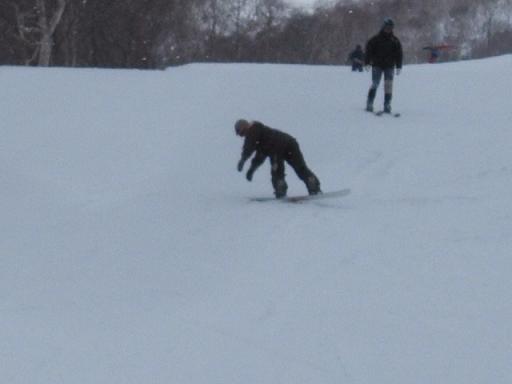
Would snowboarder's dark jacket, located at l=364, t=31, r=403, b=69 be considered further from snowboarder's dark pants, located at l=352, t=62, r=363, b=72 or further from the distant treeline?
the distant treeline

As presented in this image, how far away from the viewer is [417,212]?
9172mm

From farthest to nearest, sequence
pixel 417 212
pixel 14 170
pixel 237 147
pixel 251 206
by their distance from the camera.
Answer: pixel 237 147, pixel 14 170, pixel 251 206, pixel 417 212

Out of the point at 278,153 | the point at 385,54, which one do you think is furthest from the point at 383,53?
the point at 278,153

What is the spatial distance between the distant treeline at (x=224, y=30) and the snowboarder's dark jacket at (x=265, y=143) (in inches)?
793

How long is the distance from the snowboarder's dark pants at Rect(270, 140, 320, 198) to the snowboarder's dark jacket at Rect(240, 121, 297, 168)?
3cm

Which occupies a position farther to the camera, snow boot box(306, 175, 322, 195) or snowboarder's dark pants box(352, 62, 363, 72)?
snowboarder's dark pants box(352, 62, 363, 72)

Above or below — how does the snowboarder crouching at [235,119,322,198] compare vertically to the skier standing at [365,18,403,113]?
below

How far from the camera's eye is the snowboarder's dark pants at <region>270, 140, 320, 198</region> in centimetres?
1036

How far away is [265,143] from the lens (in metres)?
10.3

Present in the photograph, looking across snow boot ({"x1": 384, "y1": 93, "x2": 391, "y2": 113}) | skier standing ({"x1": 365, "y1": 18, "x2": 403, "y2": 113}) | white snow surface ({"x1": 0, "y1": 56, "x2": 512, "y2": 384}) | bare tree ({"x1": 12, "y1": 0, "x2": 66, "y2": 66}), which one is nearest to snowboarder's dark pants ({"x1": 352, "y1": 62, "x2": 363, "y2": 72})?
white snow surface ({"x1": 0, "y1": 56, "x2": 512, "y2": 384})

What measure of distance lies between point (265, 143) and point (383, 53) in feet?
18.1

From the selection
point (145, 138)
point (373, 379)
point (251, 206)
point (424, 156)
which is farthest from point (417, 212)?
point (145, 138)

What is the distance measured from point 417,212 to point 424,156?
3748mm

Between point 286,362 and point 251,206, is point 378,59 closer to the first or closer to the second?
point 251,206
